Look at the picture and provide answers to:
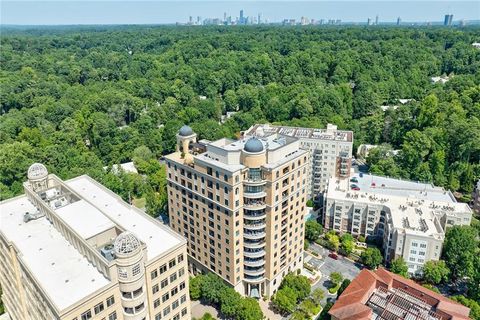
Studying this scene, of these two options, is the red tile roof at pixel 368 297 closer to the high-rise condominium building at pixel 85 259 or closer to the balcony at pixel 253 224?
the balcony at pixel 253 224

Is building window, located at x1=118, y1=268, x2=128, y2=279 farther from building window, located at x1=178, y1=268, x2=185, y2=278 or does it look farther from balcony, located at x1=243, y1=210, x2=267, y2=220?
balcony, located at x1=243, y1=210, x2=267, y2=220

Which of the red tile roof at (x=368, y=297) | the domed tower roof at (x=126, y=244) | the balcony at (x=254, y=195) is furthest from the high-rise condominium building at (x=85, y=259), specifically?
the red tile roof at (x=368, y=297)

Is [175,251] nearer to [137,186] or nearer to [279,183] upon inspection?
Result: [279,183]

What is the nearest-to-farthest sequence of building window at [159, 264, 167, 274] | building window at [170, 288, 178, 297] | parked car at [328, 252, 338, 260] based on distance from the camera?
building window at [159, 264, 167, 274] → building window at [170, 288, 178, 297] → parked car at [328, 252, 338, 260]

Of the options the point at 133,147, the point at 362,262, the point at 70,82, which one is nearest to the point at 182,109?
the point at 133,147

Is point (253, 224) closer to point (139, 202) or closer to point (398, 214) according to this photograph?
point (398, 214)

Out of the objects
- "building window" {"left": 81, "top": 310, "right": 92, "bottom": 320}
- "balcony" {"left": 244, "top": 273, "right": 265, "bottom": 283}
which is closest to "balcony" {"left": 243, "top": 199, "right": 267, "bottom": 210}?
"balcony" {"left": 244, "top": 273, "right": 265, "bottom": 283}
